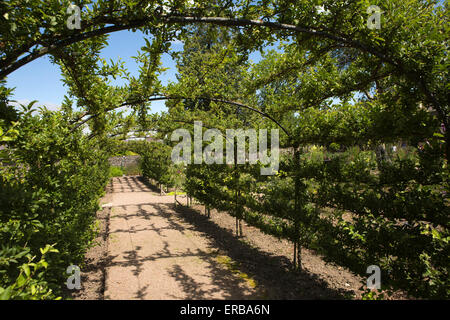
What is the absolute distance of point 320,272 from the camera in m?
4.81

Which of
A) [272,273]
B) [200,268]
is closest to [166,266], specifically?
[200,268]

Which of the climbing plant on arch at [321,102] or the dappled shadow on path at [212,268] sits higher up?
the climbing plant on arch at [321,102]

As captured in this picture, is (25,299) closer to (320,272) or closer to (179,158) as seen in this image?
(320,272)

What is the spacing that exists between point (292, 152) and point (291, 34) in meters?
2.53

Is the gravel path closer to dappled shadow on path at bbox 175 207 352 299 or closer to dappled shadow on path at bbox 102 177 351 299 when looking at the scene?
dappled shadow on path at bbox 102 177 351 299

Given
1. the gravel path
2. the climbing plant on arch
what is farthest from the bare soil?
the climbing plant on arch
